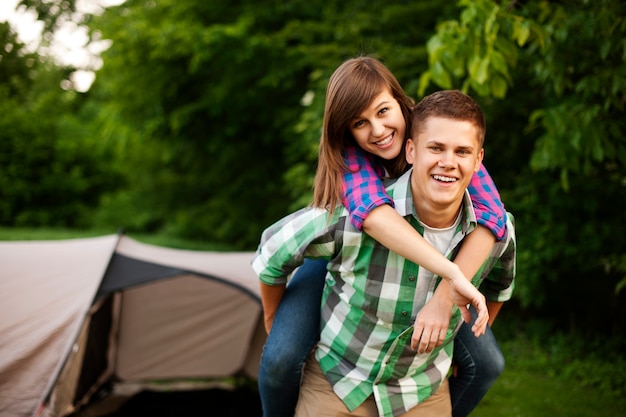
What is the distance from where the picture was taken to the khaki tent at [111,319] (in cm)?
357

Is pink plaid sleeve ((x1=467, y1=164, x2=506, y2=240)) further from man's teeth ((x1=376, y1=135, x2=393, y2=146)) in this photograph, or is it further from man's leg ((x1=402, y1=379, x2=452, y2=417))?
man's leg ((x1=402, y1=379, x2=452, y2=417))

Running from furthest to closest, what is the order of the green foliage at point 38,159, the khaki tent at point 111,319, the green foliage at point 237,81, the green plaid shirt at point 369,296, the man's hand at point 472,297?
the green foliage at point 38,159
the green foliage at point 237,81
the khaki tent at point 111,319
the green plaid shirt at point 369,296
the man's hand at point 472,297

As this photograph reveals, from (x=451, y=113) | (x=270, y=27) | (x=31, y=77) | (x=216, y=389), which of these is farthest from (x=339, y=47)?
(x=31, y=77)

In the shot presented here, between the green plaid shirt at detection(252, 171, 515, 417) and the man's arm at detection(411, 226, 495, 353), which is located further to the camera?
the green plaid shirt at detection(252, 171, 515, 417)

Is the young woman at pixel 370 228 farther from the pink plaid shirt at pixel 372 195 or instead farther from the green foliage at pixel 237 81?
the green foliage at pixel 237 81

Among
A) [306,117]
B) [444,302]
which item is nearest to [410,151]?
[444,302]

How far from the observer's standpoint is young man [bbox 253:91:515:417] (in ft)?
6.15

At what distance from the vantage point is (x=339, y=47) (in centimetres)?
608

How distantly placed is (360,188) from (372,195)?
55 millimetres

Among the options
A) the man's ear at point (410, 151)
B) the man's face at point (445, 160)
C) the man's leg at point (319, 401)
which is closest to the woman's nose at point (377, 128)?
the man's ear at point (410, 151)

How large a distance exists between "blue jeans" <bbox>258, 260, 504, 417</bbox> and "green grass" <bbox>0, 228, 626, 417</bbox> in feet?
6.44

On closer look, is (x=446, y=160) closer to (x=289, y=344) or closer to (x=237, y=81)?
(x=289, y=344)

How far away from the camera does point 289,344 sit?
2133 mm

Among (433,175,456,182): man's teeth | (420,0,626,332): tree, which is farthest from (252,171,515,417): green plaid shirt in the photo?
(420,0,626,332): tree
